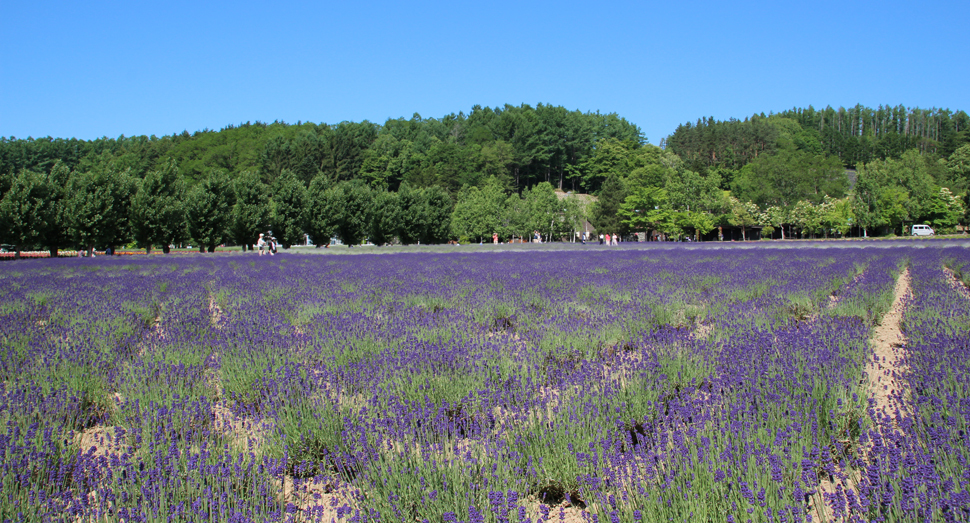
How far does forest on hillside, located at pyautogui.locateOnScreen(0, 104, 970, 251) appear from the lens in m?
39.2

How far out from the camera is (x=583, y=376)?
12.2ft

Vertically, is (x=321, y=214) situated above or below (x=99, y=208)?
below

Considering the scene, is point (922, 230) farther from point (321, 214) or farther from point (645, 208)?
point (321, 214)

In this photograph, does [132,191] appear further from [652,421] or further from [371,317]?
[652,421]

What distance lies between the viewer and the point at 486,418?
3.18m

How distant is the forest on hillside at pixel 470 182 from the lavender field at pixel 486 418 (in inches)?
1469

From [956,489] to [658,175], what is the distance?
8877cm

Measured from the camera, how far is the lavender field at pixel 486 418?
215 centimetres

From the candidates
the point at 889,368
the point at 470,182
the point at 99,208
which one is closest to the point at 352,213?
the point at 99,208

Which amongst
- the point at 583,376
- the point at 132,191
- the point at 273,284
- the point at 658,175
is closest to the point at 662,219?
the point at 658,175

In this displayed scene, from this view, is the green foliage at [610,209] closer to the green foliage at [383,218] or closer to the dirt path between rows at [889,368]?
the green foliage at [383,218]

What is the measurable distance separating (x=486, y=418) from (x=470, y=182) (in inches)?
3571

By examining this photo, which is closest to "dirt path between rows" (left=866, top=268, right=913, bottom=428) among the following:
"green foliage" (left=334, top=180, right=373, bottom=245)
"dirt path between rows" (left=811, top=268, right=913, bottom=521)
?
"dirt path between rows" (left=811, top=268, right=913, bottom=521)

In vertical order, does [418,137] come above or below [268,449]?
above
